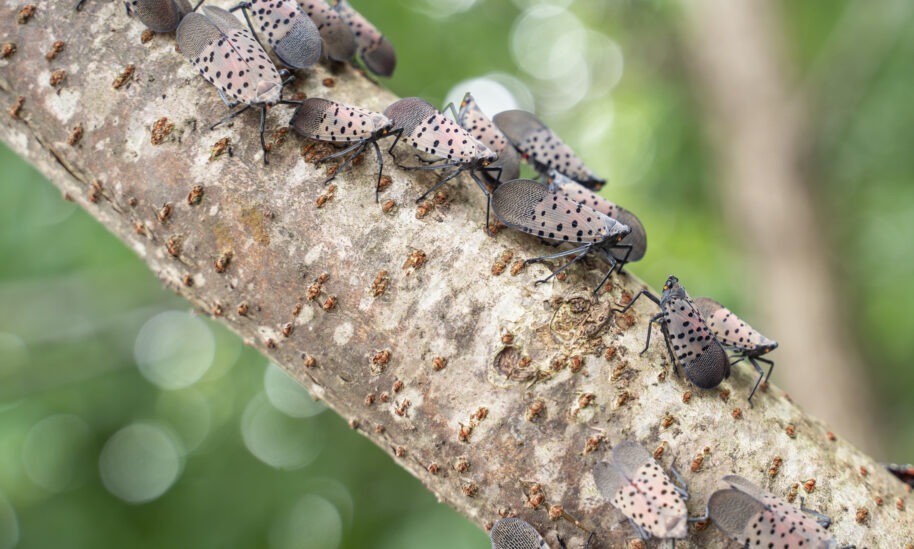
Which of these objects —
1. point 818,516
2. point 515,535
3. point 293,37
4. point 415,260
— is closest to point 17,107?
point 293,37

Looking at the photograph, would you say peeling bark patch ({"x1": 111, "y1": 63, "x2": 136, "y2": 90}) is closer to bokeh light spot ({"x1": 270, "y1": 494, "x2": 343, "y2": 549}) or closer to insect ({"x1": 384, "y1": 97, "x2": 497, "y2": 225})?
insect ({"x1": 384, "y1": 97, "x2": 497, "y2": 225})

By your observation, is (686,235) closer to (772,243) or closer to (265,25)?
(772,243)

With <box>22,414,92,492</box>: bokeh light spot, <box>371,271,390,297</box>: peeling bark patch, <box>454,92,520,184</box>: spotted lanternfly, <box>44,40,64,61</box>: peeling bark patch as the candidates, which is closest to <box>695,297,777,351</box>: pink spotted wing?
<box>454,92,520,184</box>: spotted lanternfly

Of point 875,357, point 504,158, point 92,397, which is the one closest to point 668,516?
point 504,158

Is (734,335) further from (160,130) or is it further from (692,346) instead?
(160,130)

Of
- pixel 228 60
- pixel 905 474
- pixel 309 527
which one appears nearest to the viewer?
pixel 228 60

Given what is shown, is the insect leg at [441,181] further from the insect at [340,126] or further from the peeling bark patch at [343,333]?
the peeling bark patch at [343,333]

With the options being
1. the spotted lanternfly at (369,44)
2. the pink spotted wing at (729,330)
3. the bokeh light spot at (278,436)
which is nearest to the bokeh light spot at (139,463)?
the bokeh light spot at (278,436)
